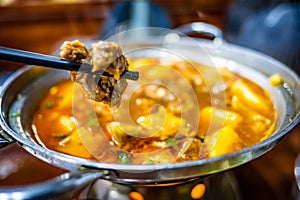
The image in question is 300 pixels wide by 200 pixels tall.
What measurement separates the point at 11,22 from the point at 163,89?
135 inches

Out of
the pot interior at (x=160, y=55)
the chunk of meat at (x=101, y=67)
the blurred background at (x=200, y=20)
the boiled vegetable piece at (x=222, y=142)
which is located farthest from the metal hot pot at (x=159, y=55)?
the blurred background at (x=200, y=20)

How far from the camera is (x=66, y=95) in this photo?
1.78 meters

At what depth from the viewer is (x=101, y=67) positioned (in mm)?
1250

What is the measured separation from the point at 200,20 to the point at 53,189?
3307 mm

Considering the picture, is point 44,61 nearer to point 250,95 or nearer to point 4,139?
point 4,139

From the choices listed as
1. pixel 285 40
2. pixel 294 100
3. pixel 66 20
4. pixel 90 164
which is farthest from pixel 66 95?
pixel 66 20

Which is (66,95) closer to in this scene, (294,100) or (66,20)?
(294,100)

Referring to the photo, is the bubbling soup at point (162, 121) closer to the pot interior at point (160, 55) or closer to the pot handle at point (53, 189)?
the pot interior at point (160, 55)

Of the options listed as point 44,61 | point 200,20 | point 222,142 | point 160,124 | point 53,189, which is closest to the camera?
point 53,189

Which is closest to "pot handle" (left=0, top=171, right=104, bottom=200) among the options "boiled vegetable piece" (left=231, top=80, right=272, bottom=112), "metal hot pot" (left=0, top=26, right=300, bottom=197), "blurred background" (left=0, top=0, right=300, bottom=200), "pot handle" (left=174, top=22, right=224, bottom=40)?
"metal hot pot" (left=0, top=26, right=300, bottom=197)

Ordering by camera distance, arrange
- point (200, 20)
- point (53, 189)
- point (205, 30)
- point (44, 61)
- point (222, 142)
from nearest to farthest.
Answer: point (53, 189), point (44, 61), point (222, 142), point (205, 30), point (200, 20)

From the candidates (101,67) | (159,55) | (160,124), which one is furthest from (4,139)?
(159,55)

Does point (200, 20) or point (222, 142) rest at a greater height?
point (222, 142)

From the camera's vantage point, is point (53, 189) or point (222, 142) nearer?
point (53, 189)
